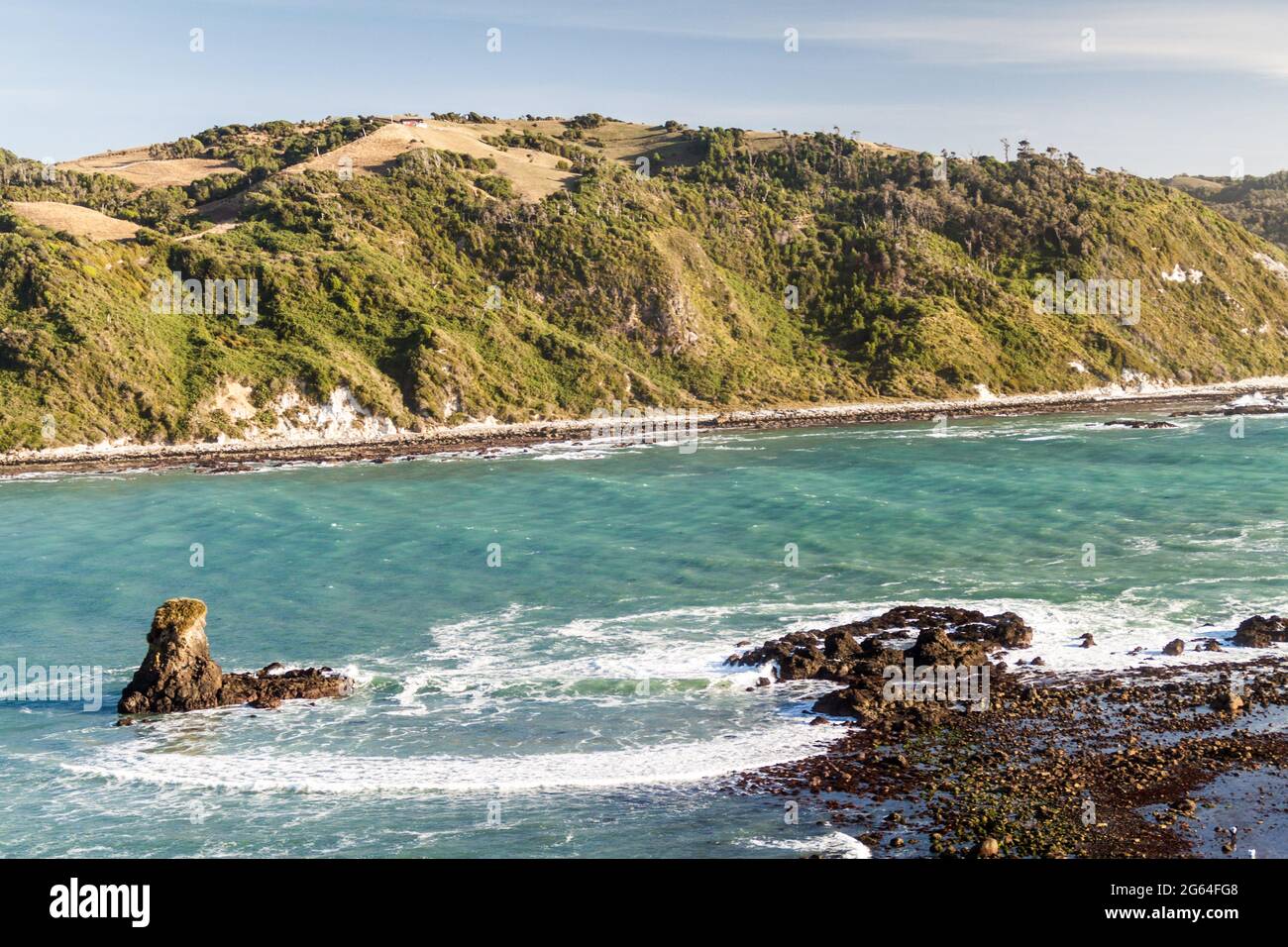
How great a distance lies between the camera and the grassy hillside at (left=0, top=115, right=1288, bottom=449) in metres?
87.3

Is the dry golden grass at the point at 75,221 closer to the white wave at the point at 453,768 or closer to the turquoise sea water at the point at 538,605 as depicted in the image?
the turquoise sea water at the point at 538,605

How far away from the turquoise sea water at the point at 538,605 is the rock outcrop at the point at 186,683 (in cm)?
75

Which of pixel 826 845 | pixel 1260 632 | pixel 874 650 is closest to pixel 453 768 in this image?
pixel 826 845

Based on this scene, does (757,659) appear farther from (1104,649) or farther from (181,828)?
(181,828)

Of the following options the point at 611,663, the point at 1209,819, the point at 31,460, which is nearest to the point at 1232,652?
the point at 1209,819

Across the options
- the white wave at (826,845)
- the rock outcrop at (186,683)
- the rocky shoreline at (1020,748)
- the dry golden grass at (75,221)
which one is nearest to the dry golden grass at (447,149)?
the dry golden grass at (75,221)

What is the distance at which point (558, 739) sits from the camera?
89.4 ft

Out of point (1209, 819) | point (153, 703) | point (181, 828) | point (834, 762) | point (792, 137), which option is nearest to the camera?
point (1209, 819)

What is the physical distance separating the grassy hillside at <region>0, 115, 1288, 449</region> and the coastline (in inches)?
73.6

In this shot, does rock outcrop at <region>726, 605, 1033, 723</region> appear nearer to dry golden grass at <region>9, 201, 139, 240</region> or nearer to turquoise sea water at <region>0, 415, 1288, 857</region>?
turquoise sea water at <region>0, 415, 1288, 857</region>

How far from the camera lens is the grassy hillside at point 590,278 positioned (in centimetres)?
8731

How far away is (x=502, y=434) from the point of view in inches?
3568

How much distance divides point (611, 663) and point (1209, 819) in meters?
16.3

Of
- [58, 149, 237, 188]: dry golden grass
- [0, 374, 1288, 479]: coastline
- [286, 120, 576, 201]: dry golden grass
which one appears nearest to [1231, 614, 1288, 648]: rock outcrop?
[0, 374, 1288, 479]: coastline
